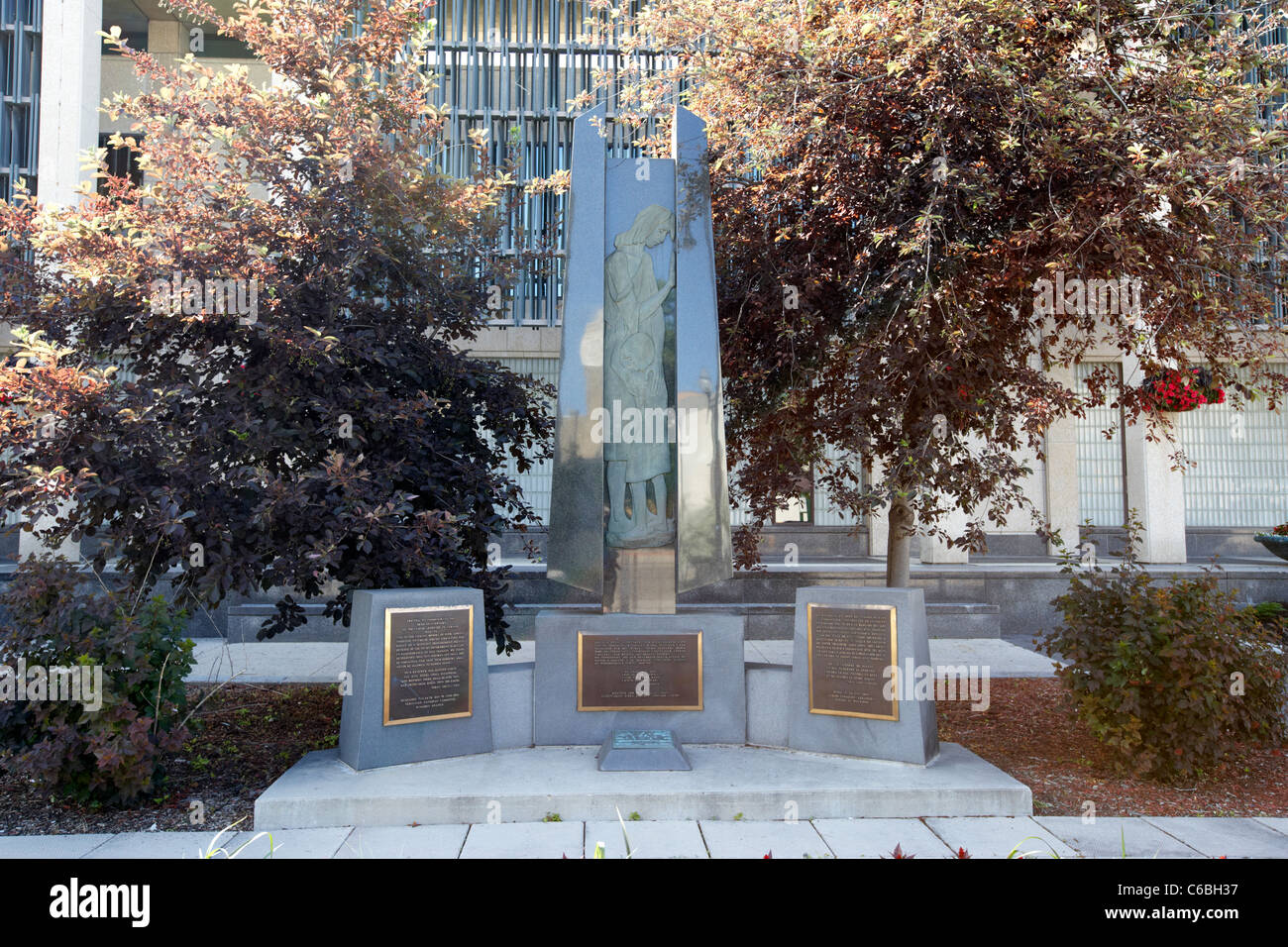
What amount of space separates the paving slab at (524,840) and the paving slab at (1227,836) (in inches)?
142

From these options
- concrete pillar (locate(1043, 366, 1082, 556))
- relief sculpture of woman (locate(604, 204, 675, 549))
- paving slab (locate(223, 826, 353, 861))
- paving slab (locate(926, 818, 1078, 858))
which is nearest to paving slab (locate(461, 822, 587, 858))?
paving slab (locate(223, 826, 353, 861))

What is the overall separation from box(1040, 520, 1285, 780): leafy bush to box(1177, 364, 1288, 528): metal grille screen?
573 inches

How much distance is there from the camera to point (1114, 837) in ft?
15.9

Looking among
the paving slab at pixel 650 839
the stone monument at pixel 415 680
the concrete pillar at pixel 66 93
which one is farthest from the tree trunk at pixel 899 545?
the concrete pillar at pixel 66 93

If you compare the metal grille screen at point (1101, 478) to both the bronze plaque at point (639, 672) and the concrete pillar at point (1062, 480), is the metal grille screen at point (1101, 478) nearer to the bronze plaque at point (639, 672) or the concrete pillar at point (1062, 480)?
the concrete pillar at point (1062, 480)

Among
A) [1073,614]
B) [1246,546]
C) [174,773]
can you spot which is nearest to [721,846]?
[1073,614]

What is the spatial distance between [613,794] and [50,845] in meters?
3.29

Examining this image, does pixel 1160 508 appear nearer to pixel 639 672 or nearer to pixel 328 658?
pixel 639 672

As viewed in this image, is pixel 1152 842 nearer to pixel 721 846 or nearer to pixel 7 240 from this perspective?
pixel 721 846

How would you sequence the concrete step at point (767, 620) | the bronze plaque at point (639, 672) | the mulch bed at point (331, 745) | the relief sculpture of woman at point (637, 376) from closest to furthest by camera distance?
1. the mulch bed at point (331, 745)
2. the bronze plaque at point (639, 672)
3. the relief sculpture of woman at point (637, 376)
4. the concrete step at point (767, 620)

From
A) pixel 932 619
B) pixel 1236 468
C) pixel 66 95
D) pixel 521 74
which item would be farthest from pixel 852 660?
pixel 521 74

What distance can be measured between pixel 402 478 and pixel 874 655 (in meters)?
3.95

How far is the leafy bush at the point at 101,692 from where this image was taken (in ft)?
16.8

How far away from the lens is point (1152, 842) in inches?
187
